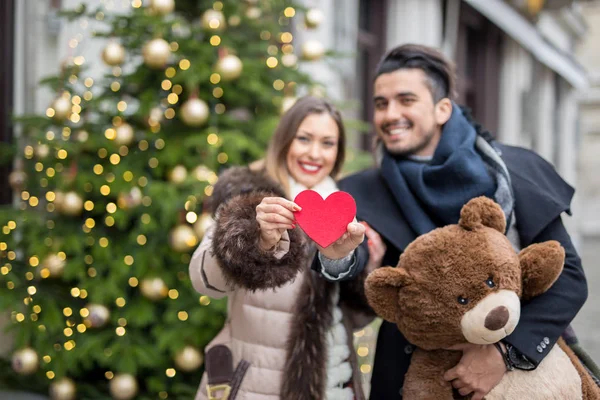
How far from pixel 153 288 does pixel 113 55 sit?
136cm

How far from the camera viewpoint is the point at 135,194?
11.9 feet

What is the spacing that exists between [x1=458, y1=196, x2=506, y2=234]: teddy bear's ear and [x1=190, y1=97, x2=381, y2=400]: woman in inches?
14.5

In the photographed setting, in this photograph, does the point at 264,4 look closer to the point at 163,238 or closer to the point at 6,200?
the point at 163,238

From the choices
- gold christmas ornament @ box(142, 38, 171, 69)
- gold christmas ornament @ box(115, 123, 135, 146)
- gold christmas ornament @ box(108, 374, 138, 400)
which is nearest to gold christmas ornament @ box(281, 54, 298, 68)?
gold christmas ornament @ box(142, 38, 171, 69)

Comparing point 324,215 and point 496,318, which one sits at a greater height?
point 324,215

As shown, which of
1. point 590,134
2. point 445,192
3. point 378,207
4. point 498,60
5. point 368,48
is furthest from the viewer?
point 590,134

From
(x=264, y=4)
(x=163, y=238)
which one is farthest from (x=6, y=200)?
(x=264, y=4)

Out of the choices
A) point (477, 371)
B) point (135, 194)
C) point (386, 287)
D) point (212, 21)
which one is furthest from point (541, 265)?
point (212, 21)

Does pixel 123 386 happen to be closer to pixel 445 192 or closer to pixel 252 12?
pixel 445 192

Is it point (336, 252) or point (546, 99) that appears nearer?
point (336, 252)

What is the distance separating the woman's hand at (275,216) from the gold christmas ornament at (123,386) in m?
2.06

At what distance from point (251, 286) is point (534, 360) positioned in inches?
36.5

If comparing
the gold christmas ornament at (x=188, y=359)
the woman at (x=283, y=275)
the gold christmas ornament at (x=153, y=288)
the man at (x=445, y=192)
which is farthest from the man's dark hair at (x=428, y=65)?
the gold christmas ornament at (x=188, y=359)

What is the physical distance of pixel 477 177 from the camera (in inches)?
91.7
